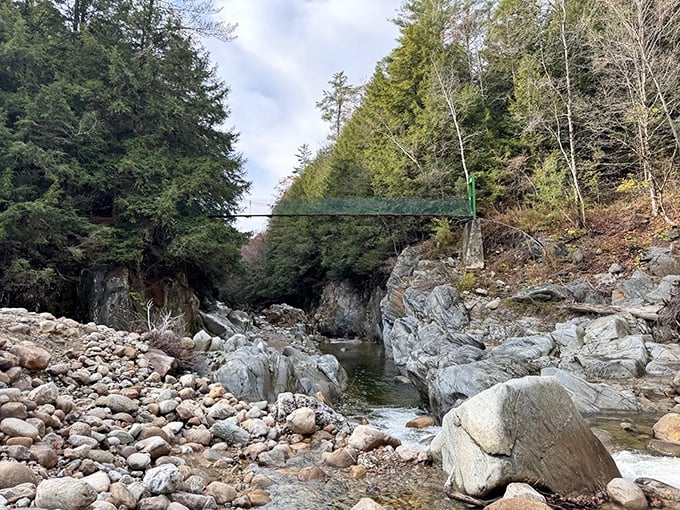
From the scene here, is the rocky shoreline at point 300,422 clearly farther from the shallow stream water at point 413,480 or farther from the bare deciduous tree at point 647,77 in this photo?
the bare deciduous tree at point 647,77

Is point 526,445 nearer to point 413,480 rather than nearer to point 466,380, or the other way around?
point 413,480

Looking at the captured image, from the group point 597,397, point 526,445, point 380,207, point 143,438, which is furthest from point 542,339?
point 380,207

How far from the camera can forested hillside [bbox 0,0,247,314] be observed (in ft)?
30.7

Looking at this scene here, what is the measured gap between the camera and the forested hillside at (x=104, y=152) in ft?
30.7

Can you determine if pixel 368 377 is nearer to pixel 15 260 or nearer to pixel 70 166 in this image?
pixel 15 260

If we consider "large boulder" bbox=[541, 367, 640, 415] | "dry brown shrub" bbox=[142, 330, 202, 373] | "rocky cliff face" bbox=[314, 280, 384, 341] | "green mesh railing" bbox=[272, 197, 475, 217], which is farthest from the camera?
"rocky cliff face" bbox=[314, 280, 384, 341]

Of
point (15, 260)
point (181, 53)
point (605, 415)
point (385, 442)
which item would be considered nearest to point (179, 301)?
point (15, 260)

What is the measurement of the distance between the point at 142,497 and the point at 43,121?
1047 centimetres

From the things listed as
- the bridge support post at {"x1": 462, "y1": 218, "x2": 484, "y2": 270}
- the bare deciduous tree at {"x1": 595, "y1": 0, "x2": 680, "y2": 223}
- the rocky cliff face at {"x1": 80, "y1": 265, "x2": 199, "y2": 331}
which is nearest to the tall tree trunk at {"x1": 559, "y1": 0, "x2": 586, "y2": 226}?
the bare deciduous tree at {"x1": 595, "y1": 0, "x2": 680, "y2": 223}

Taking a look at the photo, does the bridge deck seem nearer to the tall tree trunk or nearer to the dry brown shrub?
the tall tree trunk

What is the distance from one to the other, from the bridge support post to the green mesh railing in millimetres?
446

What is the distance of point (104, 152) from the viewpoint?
11.3 m

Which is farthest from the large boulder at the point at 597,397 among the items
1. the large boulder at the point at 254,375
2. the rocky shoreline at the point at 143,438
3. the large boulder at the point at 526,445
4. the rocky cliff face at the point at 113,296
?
the rocky cliff face at the point at 113,296

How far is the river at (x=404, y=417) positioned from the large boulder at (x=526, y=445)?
482 mm
